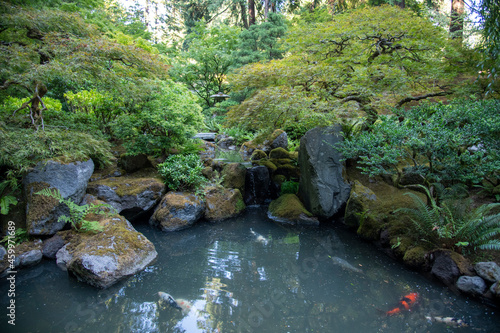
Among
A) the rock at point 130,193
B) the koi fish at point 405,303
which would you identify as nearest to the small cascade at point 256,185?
the rock at point 130,193

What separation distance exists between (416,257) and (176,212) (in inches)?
194

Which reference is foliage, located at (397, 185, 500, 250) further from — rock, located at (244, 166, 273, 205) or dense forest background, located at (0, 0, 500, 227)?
rock, located at (244, 166, 273, 205)

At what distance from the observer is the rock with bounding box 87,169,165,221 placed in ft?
19.3

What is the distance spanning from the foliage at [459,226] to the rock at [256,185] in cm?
435

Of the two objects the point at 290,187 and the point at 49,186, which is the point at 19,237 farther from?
the point at 290,187

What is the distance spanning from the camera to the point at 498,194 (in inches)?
200

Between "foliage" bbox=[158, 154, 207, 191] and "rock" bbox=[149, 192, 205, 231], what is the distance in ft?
1.24

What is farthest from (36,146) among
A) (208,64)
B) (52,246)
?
(208,64)

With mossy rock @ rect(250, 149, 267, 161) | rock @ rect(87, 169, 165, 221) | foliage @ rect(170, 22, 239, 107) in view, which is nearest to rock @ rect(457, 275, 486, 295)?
rock @ rect(87, 169, 165, 221)

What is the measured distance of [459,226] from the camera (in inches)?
158

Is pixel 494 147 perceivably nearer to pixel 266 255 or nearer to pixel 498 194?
pixel 498 194

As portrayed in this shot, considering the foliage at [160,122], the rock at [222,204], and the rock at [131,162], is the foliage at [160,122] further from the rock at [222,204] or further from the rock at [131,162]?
the rock at [222,204]

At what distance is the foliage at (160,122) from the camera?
686cm

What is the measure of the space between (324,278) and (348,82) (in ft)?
15.1
